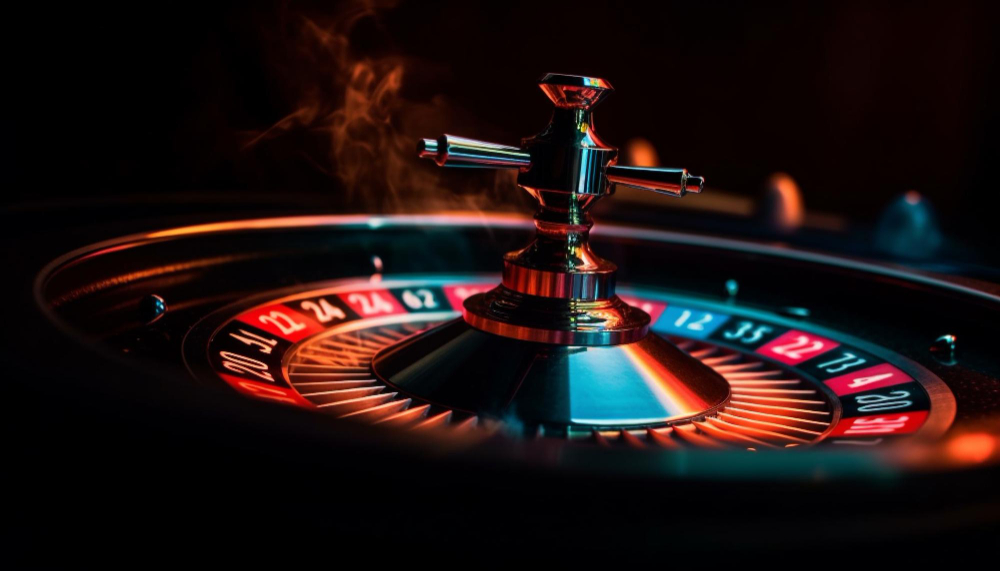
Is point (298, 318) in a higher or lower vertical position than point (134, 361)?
higher

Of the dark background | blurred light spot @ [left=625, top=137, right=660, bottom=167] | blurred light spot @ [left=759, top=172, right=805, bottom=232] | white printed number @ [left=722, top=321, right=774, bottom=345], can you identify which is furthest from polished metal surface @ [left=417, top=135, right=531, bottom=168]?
blurred light spot @ [left=625, top=137, right=660, bottom=167]

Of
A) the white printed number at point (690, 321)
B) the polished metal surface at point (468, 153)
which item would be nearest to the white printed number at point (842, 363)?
the white printed number at point (690, 321)

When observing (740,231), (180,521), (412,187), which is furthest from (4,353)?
(412,187)

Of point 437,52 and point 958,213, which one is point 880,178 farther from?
point 437,52

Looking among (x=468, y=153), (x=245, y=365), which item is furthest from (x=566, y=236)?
(x=245, y=365)

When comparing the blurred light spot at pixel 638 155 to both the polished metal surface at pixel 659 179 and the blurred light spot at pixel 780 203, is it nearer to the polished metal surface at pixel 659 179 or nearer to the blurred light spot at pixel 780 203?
the blurred light spot at pixel 780 203

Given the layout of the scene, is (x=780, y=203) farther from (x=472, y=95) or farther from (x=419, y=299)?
(x=419, y=299)
